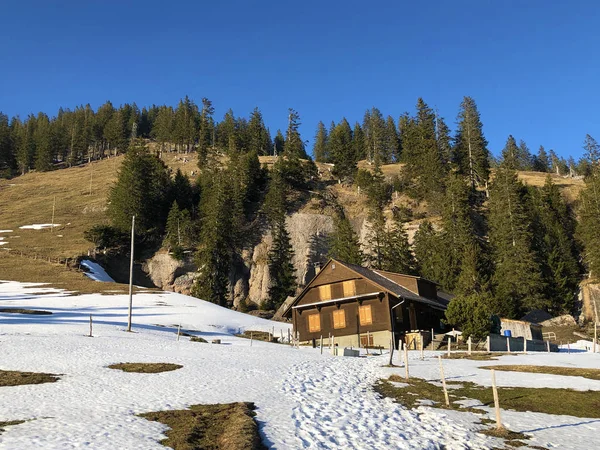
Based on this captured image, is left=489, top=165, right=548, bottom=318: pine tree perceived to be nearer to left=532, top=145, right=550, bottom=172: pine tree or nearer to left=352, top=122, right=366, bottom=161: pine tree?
left=352, top=122, right=366, bottom=161: pine tree

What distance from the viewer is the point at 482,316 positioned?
41406 mm

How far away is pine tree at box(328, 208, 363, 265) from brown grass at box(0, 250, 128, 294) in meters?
32.6

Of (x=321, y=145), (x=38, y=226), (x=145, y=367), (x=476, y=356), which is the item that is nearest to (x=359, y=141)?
(x=321, y=145)

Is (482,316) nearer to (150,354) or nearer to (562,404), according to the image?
(562,404)

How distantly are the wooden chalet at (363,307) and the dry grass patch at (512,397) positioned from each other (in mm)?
22932

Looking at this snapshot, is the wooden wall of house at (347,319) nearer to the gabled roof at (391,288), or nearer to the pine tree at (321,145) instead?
the gabled roof at (391,288)

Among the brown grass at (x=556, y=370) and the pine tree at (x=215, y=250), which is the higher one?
the pine tree at (x=215, y=250)

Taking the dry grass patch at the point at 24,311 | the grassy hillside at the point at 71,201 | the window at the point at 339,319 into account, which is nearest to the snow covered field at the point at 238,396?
the dry grass patch at the point at 24,311

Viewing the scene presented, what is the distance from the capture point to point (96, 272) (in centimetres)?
7831

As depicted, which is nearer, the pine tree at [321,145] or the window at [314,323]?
the window at [314,323]

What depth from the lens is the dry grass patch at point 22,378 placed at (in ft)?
59.4

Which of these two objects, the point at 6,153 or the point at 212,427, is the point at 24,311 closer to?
the point at 212,427

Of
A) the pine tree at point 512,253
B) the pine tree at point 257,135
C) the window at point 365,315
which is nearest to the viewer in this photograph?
the window at point 365,315

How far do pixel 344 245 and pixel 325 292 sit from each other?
1134 inches
